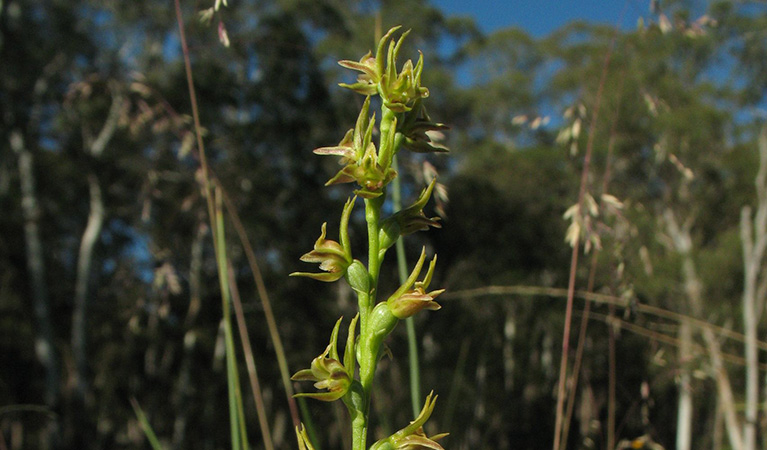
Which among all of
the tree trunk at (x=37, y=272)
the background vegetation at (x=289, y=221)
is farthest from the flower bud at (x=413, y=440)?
the tree trunk at (x=37, y=272)

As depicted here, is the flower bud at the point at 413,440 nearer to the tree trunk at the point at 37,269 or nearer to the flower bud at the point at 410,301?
the flower bud at the point at 410,301

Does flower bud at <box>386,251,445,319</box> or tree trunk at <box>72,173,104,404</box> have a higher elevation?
flower bud at <box>386,251,445,319</box>

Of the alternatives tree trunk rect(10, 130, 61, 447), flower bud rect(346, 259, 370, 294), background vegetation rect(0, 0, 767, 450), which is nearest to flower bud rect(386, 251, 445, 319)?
flower bud rect(346, 259, 370, 294)

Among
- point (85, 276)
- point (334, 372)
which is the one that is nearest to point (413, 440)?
point (334, 372)

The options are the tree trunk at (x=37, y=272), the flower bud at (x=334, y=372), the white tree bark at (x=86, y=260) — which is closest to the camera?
the flower bud at (x=334, y=372)

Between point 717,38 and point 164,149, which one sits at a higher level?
point 717,38

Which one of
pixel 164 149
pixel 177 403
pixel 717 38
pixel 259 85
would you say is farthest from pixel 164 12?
pixel 717 38

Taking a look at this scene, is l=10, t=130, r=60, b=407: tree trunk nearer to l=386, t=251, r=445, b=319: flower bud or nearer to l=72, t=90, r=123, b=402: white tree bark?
l=72, t=90, r=123, b=402: white tree bark

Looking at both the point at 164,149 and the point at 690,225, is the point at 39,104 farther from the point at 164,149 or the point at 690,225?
the point at 690,225

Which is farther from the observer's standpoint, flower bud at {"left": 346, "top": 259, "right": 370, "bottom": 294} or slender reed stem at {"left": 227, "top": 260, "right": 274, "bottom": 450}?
slender reed stem at {"left": 227, "top": 260, "right": 274, "bottom": 450}

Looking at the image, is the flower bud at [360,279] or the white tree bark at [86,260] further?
the white tree bark at [86,260]

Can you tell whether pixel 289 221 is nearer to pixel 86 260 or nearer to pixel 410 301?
pixel 86 260
